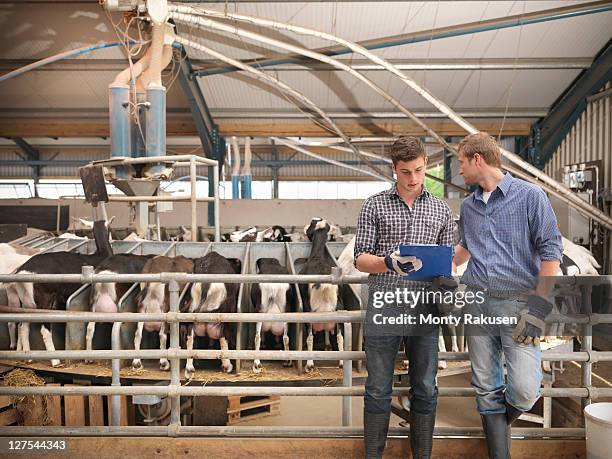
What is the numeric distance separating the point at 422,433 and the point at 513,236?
1049mm

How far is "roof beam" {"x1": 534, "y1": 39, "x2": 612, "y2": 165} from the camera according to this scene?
1061cm

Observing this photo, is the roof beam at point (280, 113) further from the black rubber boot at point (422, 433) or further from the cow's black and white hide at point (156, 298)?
the black rubber boot at point (422, 433)

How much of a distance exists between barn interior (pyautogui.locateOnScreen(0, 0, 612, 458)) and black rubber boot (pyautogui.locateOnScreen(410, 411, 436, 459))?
229 mm

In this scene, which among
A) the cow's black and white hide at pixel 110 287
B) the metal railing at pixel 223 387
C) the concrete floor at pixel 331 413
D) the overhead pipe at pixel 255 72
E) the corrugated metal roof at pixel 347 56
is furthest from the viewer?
the corrugated metal roof at pixel 347 56

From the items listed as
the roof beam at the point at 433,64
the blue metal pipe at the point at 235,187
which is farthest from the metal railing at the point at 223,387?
the blue metal pipe at the point at 235,187

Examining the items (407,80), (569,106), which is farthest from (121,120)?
(569,106)

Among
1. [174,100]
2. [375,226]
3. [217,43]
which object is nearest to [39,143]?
[174,100]

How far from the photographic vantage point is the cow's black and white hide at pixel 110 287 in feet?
14.7

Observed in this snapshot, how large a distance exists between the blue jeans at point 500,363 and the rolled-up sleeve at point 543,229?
0.27 m

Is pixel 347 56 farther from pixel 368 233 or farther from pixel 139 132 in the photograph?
pixel 368 233

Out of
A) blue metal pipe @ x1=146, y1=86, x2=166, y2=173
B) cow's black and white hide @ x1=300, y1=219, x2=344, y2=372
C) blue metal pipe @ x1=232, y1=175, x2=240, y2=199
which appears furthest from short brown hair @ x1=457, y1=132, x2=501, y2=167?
blue metal pipe @ x1=232, y1=175, x2=240, y2=199

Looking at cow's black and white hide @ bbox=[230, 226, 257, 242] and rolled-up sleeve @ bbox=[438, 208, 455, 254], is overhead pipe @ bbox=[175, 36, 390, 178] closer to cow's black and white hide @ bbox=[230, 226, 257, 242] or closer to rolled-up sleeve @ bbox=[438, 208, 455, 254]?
cow's black and white hide @ bbox=[230, 226, 257, 242]

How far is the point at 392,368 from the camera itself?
8.80 ft

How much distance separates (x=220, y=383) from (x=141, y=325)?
2.77 ft
